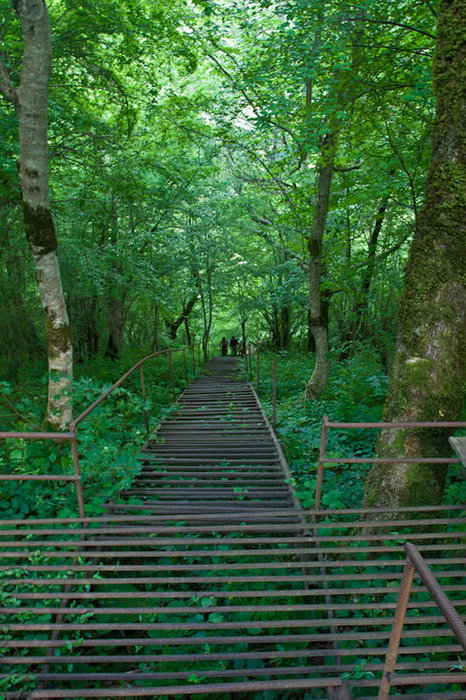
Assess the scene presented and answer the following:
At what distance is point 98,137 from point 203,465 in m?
6.07

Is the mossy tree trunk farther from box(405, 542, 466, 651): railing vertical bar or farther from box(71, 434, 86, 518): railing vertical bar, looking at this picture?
box(71, 434, 86, 518): railing vertical bar

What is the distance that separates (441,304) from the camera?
10.3 feet

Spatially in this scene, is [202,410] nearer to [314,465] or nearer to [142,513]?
[314,465]

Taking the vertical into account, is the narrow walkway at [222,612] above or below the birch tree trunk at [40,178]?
below

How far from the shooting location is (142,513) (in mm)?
3621

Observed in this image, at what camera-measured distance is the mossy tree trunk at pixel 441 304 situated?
3.09 meters

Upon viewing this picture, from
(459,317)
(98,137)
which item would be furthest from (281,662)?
(98,137)

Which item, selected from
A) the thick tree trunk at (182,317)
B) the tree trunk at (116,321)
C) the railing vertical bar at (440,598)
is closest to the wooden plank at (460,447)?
the railing vertical bar at (440,598)

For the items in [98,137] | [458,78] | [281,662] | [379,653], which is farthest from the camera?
[98,137]

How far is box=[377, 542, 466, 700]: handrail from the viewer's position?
124cm

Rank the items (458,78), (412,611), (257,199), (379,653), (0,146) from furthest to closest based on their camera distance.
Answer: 1. (257,199)
2. (0,146)
3. (458,78)
4. (412,611)
5. (379,653)

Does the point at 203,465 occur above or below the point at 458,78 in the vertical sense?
below

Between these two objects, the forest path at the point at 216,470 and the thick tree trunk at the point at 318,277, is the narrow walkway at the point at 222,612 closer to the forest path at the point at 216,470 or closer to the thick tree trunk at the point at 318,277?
the forest path at the point at 216,470

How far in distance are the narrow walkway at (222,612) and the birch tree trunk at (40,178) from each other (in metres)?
2.15
